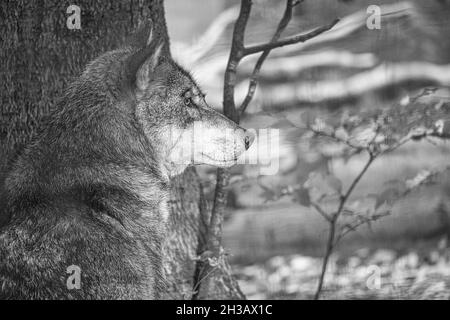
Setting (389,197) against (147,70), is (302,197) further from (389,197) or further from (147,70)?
(147,70)

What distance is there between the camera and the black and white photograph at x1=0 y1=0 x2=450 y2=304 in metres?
2.82

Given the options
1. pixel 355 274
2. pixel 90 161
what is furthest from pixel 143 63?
pixel 355 274

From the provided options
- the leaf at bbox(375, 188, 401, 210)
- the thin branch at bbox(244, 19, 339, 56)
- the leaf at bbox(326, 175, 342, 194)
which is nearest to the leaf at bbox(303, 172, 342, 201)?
the leaf at bbox(326, 175, 342, 194)

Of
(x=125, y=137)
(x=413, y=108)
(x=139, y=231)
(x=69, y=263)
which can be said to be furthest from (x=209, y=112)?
(x=413, y=108)

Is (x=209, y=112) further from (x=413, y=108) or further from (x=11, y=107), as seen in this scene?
(x=413, y=108)

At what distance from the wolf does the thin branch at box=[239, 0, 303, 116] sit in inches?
21.2

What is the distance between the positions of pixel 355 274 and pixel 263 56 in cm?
134

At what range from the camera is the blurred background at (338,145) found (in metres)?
3.39

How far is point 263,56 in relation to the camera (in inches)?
134

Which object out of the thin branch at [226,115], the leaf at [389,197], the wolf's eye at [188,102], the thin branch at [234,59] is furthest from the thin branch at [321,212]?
the wolf's eye at [188,102]

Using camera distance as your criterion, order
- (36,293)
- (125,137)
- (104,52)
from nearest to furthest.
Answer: (36,293) < (125,137) < (104,52)

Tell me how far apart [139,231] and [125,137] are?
1.35 feet

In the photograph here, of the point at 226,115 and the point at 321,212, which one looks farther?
the point at 321,212

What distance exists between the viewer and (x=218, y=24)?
3.38 metres
